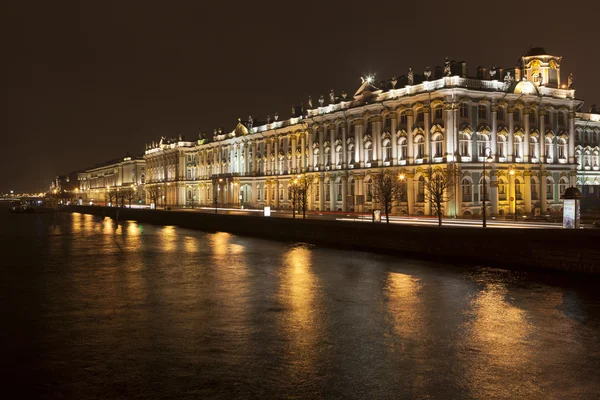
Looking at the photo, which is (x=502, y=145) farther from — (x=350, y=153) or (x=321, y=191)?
(x=321, y=191)

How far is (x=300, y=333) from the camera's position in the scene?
47.5 feet

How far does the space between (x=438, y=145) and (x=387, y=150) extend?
9348mm

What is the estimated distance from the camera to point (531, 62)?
72500mm

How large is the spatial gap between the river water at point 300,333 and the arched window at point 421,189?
3945cm

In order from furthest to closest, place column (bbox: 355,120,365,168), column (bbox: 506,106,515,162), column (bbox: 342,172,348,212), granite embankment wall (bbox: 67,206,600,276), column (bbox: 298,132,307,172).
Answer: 1. column (bbox: 298,132,307,172)
2. column (bbox: 342,172,348,212)
3. column (bbox: 355,120,365,168)
4. column (bbox: 506,106,515,162)
5. granite embankment wall (bbox: 67,206,600,276)

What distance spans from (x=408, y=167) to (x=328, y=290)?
49.1 m

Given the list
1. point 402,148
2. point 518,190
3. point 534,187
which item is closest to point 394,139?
point 402,148

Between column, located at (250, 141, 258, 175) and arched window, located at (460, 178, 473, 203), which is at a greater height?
column, located at (250, 141, 258, 175)

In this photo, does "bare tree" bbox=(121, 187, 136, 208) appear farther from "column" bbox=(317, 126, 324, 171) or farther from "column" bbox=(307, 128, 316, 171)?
"column" bbox=(317, 126, 324, 171)

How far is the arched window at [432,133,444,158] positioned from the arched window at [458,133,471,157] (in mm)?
2092

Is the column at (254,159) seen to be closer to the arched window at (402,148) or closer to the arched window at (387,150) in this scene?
the arched window at (387,150)

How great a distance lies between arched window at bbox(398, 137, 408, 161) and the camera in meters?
69.9

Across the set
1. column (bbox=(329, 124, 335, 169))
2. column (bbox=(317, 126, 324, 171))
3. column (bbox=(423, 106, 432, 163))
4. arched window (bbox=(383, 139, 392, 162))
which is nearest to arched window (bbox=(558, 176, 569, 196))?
column (bbox=(423, 106, 432, 163))

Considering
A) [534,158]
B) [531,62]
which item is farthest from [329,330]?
[531,62]
